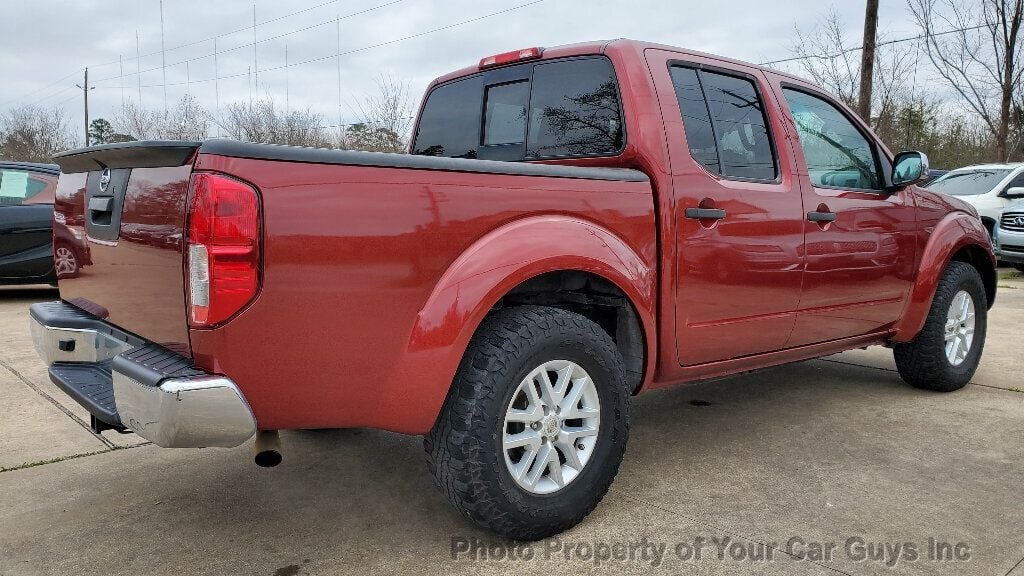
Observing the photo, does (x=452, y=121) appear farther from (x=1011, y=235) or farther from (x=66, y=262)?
(x=1011, y=235)

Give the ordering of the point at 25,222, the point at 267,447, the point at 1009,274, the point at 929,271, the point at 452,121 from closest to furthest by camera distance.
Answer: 1. the point at 267,447
2. the point at 452,121
3. the point at 929,271
4. the point at 25,222
5. the point at 1009,274

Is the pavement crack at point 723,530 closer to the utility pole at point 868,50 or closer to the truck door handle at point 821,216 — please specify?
the truck door handle at point 821,216

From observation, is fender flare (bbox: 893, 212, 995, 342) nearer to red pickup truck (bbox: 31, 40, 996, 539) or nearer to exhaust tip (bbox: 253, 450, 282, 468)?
red pickup truck (bbox: 31, 40, 996, 539)

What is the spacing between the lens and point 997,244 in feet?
35.3

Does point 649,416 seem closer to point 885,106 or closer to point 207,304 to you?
point 207,304

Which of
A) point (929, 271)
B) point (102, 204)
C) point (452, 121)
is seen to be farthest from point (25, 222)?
point (929, 271)

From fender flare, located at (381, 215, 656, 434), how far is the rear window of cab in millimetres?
654

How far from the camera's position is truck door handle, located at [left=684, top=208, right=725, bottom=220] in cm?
296

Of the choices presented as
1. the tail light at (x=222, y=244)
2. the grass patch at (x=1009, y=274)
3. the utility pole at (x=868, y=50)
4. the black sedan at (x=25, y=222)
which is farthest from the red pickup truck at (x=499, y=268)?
the utility pole at (x=868, y=50)

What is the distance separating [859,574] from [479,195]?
166cm

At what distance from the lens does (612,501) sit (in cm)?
285

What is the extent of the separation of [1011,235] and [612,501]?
34.0 ft

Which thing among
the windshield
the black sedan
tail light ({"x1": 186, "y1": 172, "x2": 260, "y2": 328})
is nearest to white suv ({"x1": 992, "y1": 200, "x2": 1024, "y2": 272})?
the windshield

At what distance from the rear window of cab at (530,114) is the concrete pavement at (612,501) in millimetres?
1422
